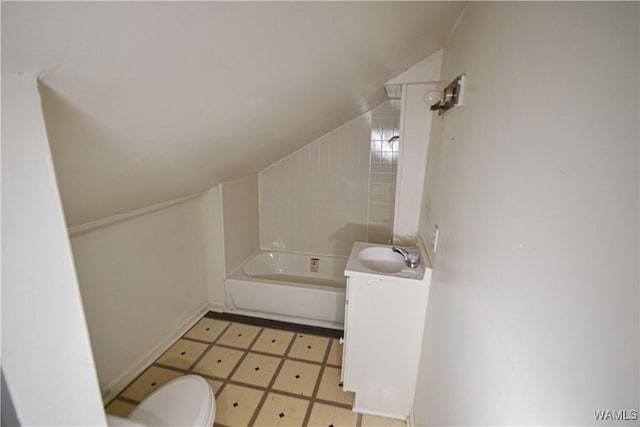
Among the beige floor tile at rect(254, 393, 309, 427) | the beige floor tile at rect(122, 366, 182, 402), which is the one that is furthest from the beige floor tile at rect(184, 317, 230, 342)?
the beige floor tile at rect(254, 393, 309, 427)

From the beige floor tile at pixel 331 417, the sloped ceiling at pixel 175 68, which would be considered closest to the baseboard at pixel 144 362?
the sloped ceiling at pixel 175 68

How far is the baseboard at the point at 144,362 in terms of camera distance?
169cm

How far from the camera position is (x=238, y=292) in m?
2.52

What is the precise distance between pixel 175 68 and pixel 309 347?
2.12 m

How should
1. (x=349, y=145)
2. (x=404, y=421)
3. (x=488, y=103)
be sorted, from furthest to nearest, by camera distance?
(x=349, y=145) → (x=404, y=421) → (x=488, y=103)

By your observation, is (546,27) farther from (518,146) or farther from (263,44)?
(263,44)

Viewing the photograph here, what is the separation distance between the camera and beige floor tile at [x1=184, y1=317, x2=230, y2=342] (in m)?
2.27

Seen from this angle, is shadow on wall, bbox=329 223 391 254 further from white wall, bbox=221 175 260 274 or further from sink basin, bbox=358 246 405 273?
sink basin, bbox=358 246 405 273

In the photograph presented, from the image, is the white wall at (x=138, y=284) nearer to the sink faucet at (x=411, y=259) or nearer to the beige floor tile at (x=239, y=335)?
the beige floor tile at (x=239, y=335)

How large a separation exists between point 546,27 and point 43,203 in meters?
1.02

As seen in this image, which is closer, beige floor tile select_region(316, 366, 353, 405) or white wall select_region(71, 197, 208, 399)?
white wall select_region(71, 197, 208, 399)

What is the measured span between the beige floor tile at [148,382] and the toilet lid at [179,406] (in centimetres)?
54

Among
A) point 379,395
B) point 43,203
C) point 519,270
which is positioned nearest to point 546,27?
point 519,270

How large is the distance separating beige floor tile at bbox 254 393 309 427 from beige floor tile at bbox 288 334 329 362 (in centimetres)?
37
